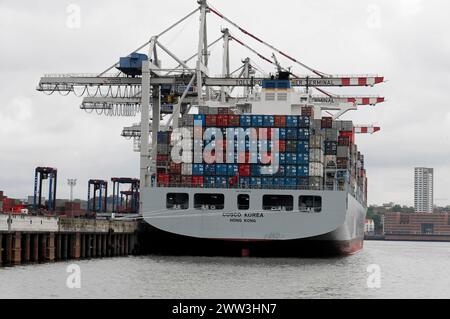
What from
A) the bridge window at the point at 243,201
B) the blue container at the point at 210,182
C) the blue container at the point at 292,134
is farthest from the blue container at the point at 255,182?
the blue container at the point at 292,134

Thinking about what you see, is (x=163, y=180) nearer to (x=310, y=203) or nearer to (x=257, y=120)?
(x=257, y=120)

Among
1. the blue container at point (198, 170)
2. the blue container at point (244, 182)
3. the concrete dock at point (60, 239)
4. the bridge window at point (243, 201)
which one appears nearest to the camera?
the concrete dock at point (60, 239)

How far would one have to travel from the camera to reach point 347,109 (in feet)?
285

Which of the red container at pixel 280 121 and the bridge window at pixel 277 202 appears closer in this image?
the bridge window at pixel 277 202

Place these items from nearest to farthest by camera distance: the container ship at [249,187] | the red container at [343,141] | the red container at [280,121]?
the container ship at [249,187], the red container at [280,121], the red container at [343,141]

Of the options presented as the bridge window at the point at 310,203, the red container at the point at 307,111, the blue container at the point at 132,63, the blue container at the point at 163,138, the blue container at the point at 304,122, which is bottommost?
the bridge window at the point at 310,203

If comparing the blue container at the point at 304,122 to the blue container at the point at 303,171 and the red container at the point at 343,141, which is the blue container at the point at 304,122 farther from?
the red container at the point at 343,141

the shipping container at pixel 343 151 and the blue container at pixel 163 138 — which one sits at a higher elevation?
the blue container at pixel 163 138

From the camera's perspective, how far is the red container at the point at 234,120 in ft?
243

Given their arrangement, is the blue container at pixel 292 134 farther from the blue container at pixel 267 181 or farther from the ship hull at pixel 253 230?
the ship hull at pixel 253 230

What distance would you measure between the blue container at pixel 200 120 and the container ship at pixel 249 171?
0.08 meters

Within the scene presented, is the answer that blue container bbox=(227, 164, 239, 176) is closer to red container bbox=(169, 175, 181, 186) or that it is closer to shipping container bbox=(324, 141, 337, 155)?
red container bbox=(169, 175, 181, 186)

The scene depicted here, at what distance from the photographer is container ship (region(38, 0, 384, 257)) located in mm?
69938
